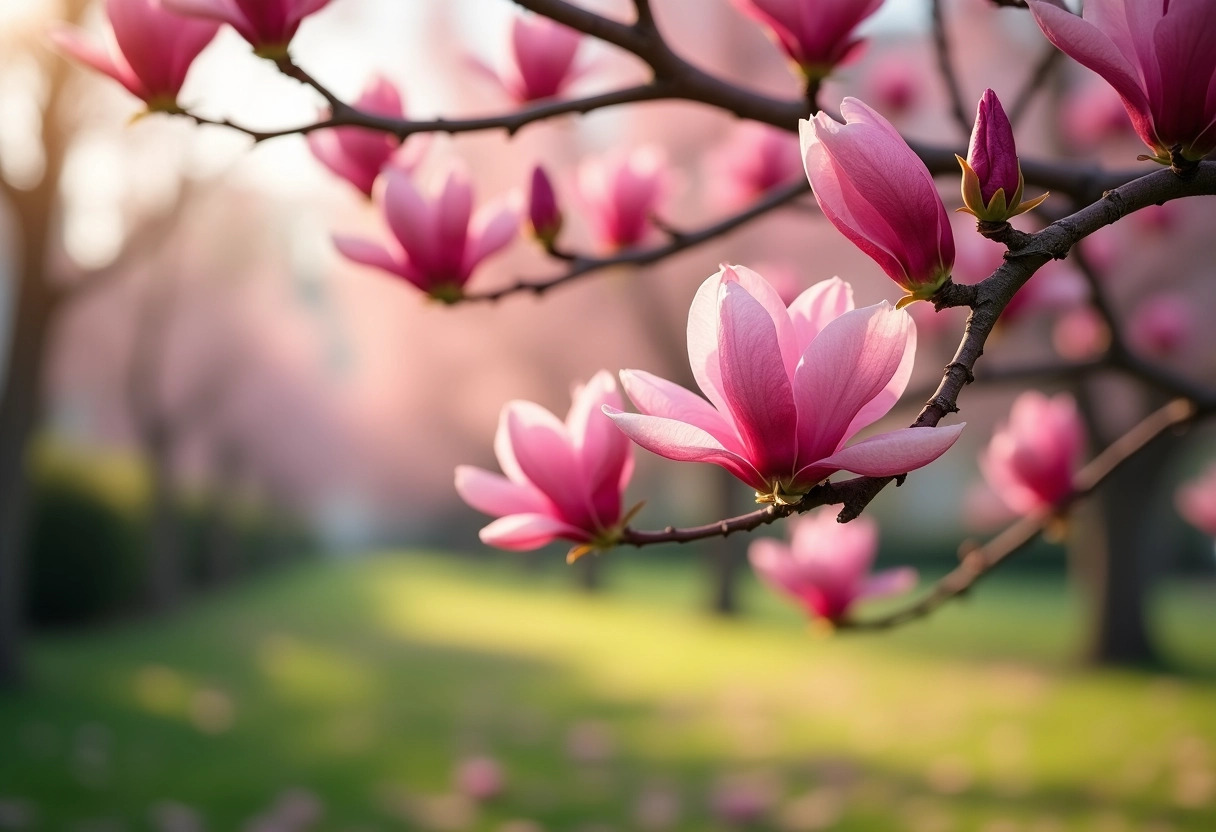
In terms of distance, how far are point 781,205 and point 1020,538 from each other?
31.3 inches

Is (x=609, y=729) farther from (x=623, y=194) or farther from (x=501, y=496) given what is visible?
(x=501, y=496)

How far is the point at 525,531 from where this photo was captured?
1.12m

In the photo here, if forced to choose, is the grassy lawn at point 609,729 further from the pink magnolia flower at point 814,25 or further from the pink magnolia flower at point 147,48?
the pink magnolia flower at point 147,48

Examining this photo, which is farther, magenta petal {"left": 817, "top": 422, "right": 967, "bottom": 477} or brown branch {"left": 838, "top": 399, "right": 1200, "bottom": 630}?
brown branch {"left": 838, "top": 399, "right": 1200, "bottom": 630}

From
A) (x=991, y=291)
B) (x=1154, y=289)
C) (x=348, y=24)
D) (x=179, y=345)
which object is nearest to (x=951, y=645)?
(x=1154, y=289)

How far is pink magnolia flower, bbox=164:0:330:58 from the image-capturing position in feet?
3.99

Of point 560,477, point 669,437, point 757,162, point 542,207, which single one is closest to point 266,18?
point 542,207

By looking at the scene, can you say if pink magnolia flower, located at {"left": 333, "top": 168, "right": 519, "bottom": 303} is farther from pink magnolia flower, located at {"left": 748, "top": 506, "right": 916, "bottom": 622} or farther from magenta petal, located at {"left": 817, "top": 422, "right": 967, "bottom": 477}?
magenta petal, located at {"left": 817, "top": 422, "right": 967, "bottom": 477}

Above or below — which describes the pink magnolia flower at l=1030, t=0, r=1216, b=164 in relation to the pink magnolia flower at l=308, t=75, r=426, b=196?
Result: below

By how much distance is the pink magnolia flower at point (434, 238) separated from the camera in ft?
4.91

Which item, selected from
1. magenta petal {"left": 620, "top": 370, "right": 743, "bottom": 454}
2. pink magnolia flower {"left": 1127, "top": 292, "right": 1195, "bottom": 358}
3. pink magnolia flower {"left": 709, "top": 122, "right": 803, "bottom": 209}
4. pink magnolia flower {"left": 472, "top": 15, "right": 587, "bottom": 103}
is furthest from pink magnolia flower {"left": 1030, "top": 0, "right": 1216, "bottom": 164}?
pink magnolia flower {"left": 1127, "top": 292, "right": 1195, "bottom": 358}

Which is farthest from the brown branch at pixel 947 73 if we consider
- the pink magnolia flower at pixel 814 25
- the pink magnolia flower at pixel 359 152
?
the pink magnolia flower at pixel 359 152

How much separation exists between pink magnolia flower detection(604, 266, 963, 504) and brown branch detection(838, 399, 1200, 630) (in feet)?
3.21

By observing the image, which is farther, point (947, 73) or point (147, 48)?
point (947, 73)
